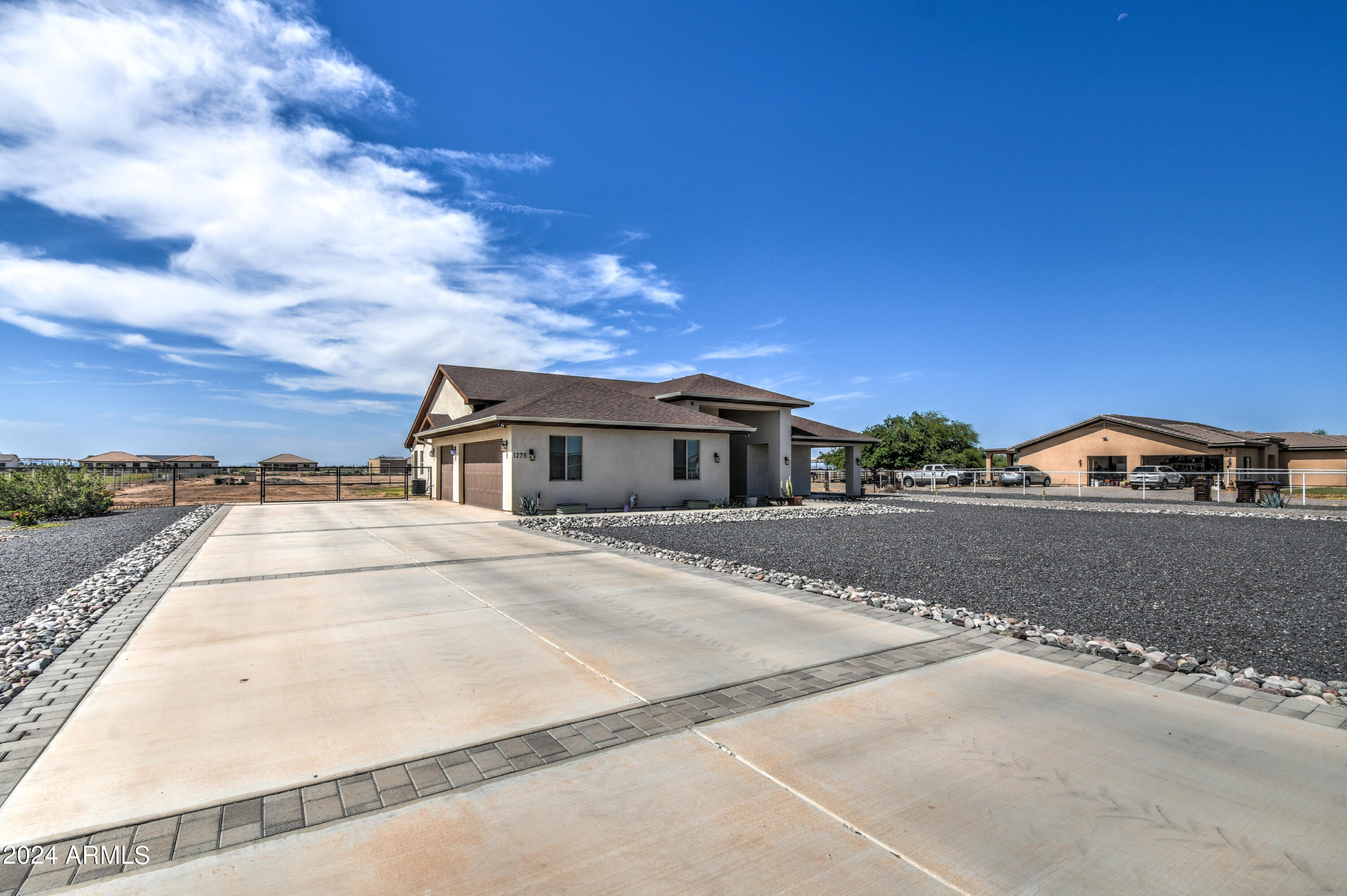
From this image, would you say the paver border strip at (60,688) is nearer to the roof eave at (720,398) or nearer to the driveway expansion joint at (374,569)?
the driveway expansion joint at (374,569)

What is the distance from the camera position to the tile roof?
27.0 meters

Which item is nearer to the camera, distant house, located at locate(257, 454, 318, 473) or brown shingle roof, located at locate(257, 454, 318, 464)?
distant house, located at locate(257, 454, 318, 473)

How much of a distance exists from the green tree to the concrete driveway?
150 ft

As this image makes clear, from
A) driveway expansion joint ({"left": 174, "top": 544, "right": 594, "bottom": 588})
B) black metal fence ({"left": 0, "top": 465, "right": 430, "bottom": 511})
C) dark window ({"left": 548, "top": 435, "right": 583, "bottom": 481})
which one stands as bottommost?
driveway expansion joint ({"left": 174, "top": 544, "right": 594, "bottom": 588})

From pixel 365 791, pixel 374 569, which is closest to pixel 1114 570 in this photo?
pixel 365 791

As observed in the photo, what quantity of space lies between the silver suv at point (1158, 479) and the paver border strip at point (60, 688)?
4146cm

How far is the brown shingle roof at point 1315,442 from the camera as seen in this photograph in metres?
43.9

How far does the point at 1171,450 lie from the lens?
38.5 meters

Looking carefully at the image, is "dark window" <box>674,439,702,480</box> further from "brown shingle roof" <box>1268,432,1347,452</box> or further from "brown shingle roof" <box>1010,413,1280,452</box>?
"brown shingle roof" <box>1268,432,1347,452</box>

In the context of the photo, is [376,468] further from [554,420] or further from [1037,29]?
[1037,29]

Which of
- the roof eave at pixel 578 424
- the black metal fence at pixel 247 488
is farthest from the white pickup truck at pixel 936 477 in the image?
the black metal fence at pixel 247 488

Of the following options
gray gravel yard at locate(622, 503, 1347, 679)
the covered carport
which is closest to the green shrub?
gray gravel yard at locate(622, 503, 1347, 679)

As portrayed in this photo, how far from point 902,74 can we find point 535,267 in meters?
14.8

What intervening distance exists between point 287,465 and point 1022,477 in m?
52.0
